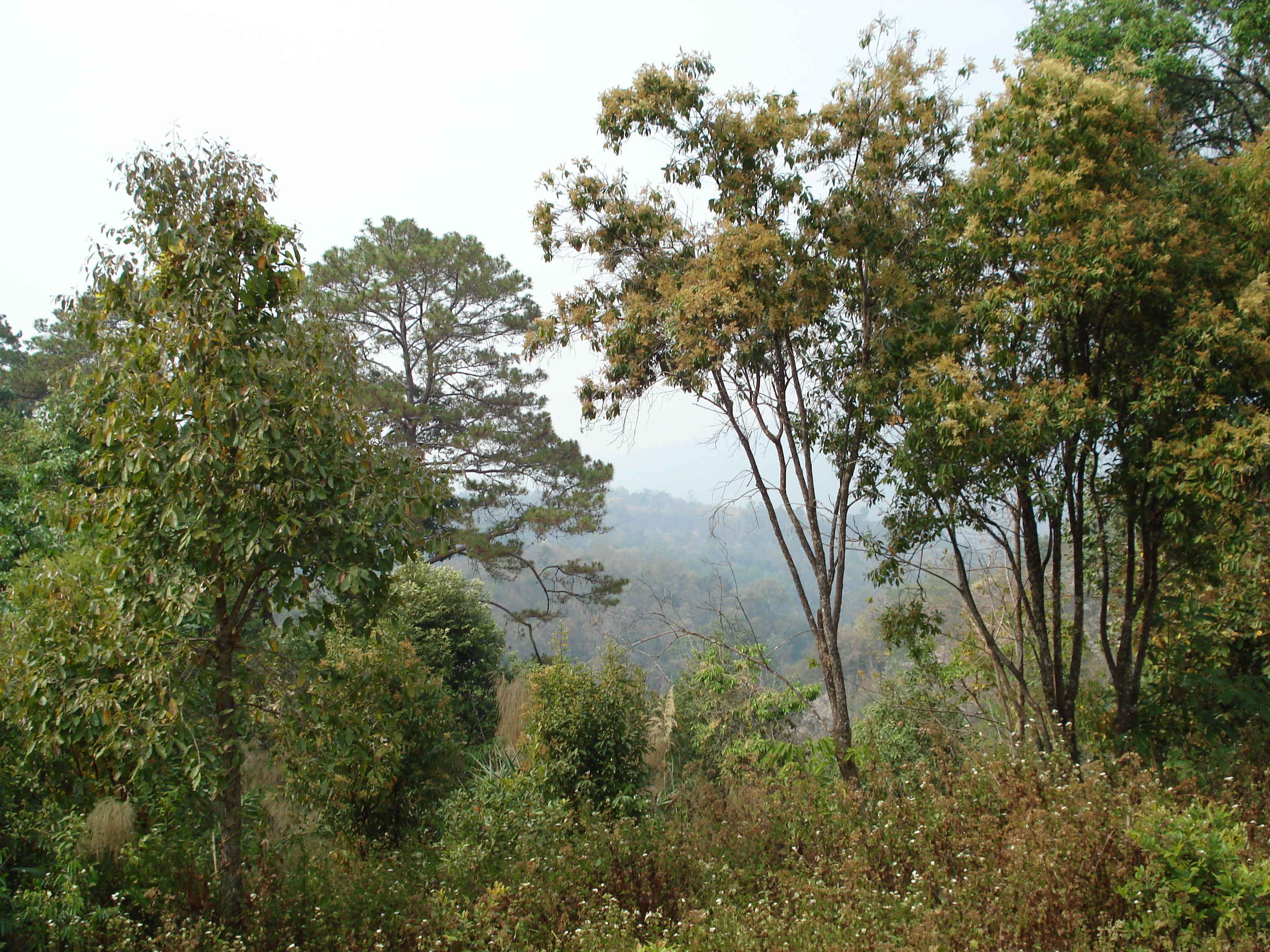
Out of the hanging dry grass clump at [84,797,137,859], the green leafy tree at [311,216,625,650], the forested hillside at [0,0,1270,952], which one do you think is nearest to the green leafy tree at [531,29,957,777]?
the forested hillside at [0,0,1270,952]

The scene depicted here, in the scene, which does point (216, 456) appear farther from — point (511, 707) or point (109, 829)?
point (511, 707)

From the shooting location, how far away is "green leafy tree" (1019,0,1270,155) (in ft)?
27.1

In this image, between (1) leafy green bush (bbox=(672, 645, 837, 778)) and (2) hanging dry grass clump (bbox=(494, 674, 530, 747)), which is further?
(2) hanging dry grass clump (bbox=(494, 674, 530, 747))

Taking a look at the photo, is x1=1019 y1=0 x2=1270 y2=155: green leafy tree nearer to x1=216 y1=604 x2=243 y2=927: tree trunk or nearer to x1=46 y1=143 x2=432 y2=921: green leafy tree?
x1=46 y1=143 x2=432 y2=921: green leafy tree

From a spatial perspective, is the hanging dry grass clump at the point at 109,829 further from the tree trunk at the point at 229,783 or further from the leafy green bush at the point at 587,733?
the leafy green bush at the point at 587,733

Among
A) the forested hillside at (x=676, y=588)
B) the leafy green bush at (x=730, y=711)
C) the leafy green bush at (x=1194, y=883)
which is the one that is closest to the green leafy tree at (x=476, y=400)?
the forested hillside at (x=676, y=588)

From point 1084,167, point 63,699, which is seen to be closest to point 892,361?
point 1084,167

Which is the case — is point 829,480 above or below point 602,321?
below

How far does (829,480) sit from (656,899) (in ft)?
13.3

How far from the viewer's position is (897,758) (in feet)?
35.1

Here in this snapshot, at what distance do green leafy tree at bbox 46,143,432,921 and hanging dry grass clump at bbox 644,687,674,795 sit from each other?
16.2 ft

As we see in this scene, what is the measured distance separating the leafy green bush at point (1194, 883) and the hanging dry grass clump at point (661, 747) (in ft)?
17.2

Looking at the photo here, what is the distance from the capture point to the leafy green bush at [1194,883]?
2873mm

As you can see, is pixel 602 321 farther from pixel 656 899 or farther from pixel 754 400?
pixel 656 899
